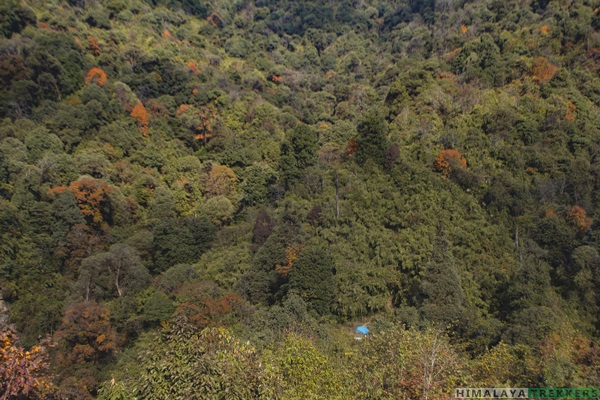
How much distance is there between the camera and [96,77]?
176 feet

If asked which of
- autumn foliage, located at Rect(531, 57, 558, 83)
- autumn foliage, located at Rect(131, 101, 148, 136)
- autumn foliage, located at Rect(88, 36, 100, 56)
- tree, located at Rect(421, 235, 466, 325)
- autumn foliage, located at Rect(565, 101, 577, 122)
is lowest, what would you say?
tree, located at Rect(421, 235, 466, 325)

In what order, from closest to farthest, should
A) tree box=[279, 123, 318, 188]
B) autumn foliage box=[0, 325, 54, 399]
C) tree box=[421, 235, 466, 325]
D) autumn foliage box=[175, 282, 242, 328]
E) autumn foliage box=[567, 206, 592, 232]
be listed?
autumn foliage box=[0, 325, 54, 399] < tree box=[421, 235, 466, 325] < autumn foliage box=[175, 282, 242, 328] < autumn foliage box=[567, 206, 592, 232] < tree box=[279, 123, 318, 188]

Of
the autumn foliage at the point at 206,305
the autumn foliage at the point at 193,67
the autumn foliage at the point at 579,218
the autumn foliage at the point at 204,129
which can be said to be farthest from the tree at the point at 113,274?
the autumn foliage at the point at 193,67

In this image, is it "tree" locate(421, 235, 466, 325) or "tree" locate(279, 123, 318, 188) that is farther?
"tree" locate(279, 123, 318, 188)

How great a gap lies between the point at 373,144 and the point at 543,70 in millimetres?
23861

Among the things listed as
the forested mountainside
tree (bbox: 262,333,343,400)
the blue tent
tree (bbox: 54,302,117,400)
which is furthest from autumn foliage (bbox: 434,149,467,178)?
tree (bbox: 54,302,117,400)

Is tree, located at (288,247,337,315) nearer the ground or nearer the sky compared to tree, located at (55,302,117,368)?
nearer the sky

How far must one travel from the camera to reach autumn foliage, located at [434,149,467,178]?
36.0 metres

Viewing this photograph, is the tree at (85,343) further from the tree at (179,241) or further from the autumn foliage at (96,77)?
the autumn foliage at (96,77)

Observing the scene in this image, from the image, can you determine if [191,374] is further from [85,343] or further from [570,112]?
[570,112]

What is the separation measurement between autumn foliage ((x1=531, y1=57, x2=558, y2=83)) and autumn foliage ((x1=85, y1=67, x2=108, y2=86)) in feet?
186

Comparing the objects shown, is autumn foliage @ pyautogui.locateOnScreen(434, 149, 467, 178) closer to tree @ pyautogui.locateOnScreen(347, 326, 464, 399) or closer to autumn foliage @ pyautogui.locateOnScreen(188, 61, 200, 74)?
tree @ pyautogui.locateOnScreen(347, 326, 464, 399)

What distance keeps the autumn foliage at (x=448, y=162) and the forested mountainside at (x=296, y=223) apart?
0.75 feet

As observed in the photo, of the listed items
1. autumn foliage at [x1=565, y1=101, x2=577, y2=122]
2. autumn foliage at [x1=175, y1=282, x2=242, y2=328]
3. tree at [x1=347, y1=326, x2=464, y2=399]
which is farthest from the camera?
autumn foliage at [x1=565, y1=101, x2=577, y2=122]
